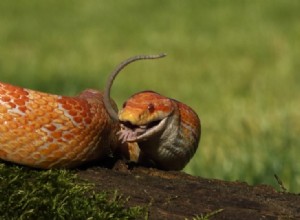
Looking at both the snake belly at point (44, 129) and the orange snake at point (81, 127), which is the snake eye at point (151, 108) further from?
the snake belly at point (44, 129)

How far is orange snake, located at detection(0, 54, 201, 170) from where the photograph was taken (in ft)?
17.0

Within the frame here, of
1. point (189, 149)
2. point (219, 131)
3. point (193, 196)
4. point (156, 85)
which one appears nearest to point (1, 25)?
point (156, 85)

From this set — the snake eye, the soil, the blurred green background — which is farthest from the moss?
the blurred green background

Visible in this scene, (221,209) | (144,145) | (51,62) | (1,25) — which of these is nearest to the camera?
(221,209)

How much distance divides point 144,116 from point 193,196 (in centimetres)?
84

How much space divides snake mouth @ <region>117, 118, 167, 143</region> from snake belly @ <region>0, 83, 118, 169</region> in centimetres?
28

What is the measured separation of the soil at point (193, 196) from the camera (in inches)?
191

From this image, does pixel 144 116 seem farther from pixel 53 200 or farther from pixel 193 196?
pixel 53 200

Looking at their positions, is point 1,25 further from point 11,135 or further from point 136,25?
point 11,135

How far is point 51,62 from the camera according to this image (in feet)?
54.2

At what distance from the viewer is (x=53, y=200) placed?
4.84 meters

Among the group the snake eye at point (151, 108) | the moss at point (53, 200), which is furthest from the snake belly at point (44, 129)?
the snake eye at point (151, 108)

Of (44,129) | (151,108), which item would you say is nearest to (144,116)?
(151,108)

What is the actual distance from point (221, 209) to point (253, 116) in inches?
250
